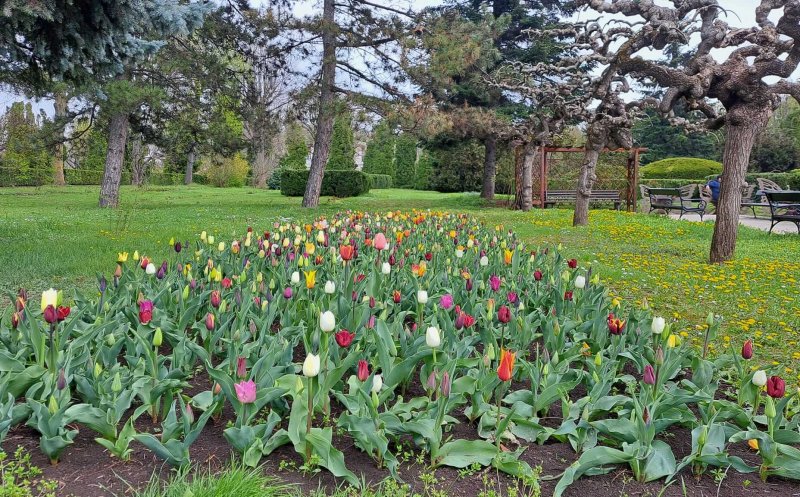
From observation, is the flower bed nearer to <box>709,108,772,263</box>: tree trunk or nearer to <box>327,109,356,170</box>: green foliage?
<box>709,108,772,263</box>: tree trunk

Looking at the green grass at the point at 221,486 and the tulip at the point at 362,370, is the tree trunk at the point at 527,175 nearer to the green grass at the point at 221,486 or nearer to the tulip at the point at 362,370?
the tulip at the point at 362,370

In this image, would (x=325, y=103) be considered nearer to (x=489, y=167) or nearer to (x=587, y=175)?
(x=587, y=175)

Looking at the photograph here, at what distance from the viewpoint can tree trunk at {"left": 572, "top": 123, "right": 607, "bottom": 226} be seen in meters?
12.2

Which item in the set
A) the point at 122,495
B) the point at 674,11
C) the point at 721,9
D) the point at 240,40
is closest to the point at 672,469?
the point at 122,495

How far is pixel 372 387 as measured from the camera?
2.14m

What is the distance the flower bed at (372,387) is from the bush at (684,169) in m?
28.9

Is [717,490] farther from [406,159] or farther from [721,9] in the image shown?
[406,159]

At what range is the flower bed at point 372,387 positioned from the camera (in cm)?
199

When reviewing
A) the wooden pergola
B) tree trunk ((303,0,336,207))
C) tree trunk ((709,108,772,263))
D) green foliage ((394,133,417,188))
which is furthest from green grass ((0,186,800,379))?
green foliage ((394,133,417,188))

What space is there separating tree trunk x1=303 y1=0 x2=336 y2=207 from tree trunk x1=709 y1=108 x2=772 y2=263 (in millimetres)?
9901

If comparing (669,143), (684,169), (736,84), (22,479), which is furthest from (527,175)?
(669,143)

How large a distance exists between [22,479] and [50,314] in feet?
2.03

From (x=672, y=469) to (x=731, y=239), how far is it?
642 cm

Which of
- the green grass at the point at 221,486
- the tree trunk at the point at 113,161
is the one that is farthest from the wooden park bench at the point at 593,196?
the green grass at the point at 221,486
